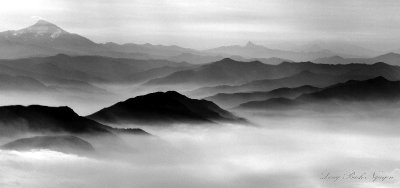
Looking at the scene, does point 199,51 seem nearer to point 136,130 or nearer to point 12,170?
point 136,130

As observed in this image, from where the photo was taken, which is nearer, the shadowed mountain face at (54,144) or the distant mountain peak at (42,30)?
the shadowed mountain face at (54,144)

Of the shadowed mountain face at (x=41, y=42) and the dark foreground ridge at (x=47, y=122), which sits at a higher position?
the shadowed mountain face at (x=41, y=42)

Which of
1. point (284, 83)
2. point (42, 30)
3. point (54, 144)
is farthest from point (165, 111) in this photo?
point (42, 30)

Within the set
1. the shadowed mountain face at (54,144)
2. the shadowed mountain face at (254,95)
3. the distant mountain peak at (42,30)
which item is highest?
the distant mountain peak at (42,30)

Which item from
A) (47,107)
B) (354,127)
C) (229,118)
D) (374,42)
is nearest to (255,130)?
(229,118)

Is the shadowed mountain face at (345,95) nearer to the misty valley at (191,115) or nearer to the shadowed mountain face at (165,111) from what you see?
the misty valley at (191,115)

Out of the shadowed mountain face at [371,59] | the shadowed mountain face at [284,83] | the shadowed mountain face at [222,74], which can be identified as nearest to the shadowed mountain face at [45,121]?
the shadowed mountain face at [222,74]

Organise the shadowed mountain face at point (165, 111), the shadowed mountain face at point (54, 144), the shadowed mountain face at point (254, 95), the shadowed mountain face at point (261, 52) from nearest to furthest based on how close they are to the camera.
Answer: the shadowed mountain face at point (54, 144) < the shadowed mountain face at point (165, 111) < the shadowed mountain face at point (254, 95) < the shadowed mountain face at point (261, 52)

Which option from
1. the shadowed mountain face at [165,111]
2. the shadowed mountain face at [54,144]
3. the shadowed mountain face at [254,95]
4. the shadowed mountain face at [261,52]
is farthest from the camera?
the shadowed mountain face at [261,52]

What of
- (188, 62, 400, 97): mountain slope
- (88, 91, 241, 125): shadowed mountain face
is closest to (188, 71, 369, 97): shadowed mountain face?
(188, 62, 400, 97): mountain slope
